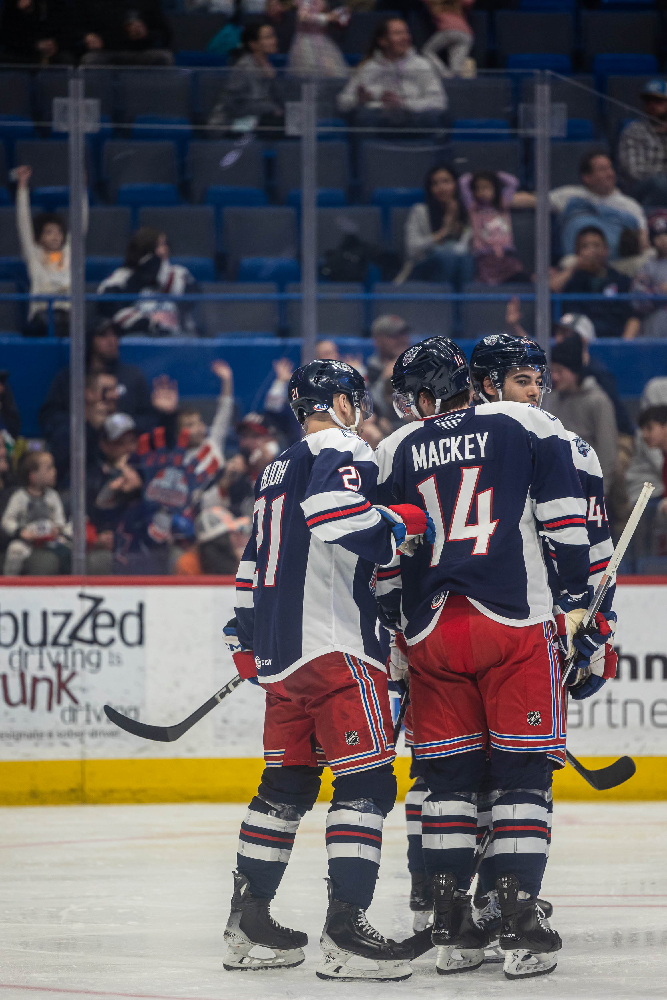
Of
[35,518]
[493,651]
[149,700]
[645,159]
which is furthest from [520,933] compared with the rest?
[645,159]

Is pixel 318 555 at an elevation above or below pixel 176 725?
above

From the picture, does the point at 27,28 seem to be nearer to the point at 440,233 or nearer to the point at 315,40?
the point at 315,40

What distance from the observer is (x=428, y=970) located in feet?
9.99

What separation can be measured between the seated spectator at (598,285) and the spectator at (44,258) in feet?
6.69

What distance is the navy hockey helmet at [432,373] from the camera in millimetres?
3188

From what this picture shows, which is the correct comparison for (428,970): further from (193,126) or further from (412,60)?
(412,60)

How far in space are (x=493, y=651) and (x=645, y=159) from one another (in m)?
3.53

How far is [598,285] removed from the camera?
577 centimetres

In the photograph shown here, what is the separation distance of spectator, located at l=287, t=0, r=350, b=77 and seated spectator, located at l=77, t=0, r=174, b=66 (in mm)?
720

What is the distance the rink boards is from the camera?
18.0 feet

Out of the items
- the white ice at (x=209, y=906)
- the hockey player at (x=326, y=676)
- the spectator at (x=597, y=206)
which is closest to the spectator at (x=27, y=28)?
the spectator at (x=597, y=206)

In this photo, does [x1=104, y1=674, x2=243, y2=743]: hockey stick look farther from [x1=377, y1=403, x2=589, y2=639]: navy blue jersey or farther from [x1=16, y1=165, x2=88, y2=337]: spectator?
[x1=16, y1=165, x2=88, y2=337]: spectator

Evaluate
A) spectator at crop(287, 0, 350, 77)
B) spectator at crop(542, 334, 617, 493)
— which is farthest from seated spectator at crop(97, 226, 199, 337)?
spectator at crop(287, 0, 350, 77)

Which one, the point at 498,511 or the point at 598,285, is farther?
the point at 598,285
